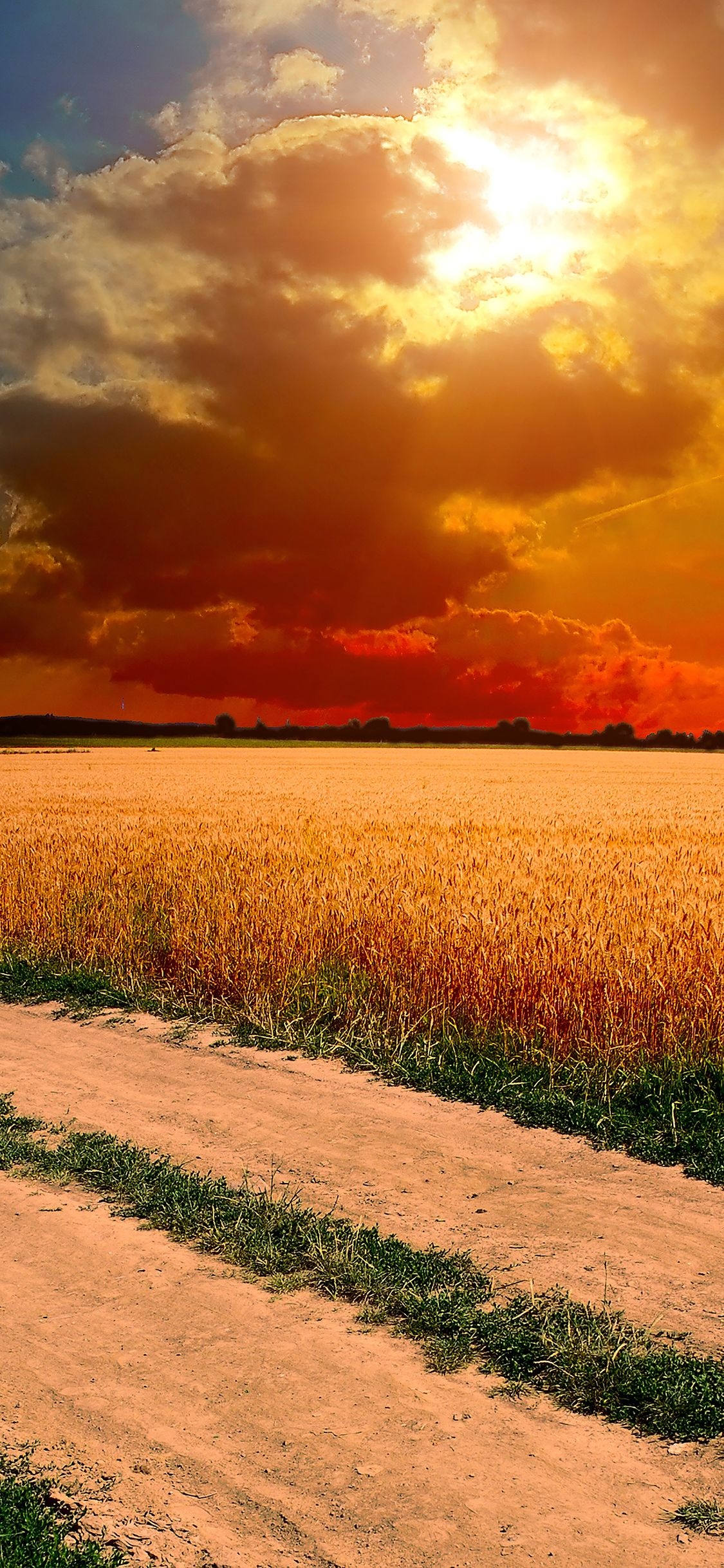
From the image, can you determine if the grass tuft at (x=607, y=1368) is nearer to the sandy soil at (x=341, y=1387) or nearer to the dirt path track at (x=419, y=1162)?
the sandy soil at (x=341, y=1387)

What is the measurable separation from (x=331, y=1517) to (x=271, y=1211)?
7.67 ft

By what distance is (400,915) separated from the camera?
37.2 feet

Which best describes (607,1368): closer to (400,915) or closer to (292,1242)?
(292,1242)

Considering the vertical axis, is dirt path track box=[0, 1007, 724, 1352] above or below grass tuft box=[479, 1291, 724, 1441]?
below

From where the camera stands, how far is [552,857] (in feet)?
50.8

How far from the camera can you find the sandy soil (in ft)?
11.8

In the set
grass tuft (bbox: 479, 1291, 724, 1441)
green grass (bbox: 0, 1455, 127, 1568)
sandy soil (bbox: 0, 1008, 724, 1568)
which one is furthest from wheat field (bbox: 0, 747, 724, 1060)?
green grass (bbox: 0, 1455, 127, 1568)

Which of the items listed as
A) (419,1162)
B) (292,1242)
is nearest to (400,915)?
(419,1162)

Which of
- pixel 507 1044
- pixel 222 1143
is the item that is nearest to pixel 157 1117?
pixel 222 1143

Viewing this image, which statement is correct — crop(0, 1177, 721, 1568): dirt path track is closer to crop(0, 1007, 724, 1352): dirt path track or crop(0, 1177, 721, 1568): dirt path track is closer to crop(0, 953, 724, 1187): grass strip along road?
crop(0, 1007, 724, 1352): dirt path track

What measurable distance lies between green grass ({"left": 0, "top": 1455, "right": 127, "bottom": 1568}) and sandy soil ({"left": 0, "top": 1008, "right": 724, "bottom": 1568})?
0.34 ft

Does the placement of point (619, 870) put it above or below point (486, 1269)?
above

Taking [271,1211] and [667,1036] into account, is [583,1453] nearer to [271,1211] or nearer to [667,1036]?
[271,1211]

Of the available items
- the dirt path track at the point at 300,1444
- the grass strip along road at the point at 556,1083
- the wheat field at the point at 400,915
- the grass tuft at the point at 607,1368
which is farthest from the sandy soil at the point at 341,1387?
the wheat field at the point at 400,915
